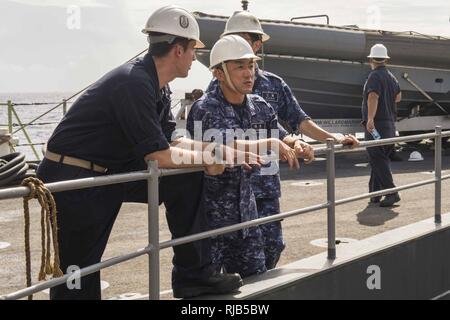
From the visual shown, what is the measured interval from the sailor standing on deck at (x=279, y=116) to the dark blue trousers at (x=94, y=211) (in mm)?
812

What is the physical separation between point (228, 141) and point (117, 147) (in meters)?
0.77

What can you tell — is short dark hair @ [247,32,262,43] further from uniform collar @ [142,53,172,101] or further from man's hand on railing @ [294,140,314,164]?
uniform collar @ [142,53,172,101]

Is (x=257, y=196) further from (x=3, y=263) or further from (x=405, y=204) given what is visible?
(x=405, y=204)

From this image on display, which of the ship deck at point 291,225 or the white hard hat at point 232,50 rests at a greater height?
the white hard hat at point 232,50

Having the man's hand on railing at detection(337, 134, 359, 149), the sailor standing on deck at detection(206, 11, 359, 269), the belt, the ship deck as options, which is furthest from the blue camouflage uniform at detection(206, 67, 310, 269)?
the belt

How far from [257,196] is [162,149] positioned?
124 centimetres

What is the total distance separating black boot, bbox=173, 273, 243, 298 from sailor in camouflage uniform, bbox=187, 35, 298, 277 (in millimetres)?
301

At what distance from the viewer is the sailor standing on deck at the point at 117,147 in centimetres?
298

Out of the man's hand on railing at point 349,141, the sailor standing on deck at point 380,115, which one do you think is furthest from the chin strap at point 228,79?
the sailor standing on deck at point 380,115

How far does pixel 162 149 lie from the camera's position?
304 centimetres

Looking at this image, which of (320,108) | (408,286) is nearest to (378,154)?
(408,286)

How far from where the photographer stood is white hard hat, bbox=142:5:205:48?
3.21 metres

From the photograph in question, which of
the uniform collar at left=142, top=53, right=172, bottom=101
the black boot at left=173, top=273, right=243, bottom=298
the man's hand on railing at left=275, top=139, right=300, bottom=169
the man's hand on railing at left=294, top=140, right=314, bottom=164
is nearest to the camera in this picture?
the uniform collar at left=142, top=53, right=172, bottom=101

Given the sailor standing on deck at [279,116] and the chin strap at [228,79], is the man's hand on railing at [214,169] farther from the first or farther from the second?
the sailor standing on deck at [279,116]
